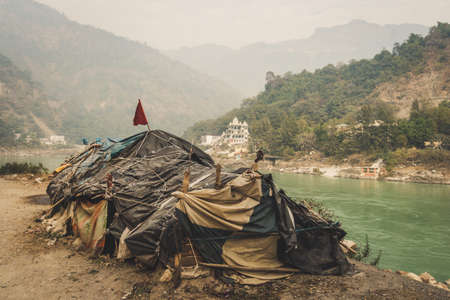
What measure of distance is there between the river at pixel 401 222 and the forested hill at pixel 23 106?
71717 millimetres

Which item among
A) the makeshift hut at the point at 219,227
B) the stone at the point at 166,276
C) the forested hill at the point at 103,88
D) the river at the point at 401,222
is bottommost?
the river at the point at 401,222

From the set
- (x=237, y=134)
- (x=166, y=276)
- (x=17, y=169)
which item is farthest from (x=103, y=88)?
(x=166, y=276)

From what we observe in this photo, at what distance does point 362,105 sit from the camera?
55.4 meters

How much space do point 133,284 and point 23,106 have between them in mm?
100136

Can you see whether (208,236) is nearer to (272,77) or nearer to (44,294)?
(44,294)

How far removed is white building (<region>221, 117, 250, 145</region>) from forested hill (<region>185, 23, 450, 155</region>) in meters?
2.12

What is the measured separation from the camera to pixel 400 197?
20.4m

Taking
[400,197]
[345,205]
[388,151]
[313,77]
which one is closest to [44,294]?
[345,205]

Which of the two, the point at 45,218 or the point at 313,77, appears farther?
the point at 313,77

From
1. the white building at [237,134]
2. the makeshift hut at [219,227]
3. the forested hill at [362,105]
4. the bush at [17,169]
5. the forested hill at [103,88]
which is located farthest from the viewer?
the forested hill at [103,88]

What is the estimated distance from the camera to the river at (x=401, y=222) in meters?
8.68

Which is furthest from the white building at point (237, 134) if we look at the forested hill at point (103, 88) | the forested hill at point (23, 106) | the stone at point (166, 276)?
the forested hill at point (103, 88)

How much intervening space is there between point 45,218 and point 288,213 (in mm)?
6057

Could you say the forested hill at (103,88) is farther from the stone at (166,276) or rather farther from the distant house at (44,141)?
the stone at (166,276)
